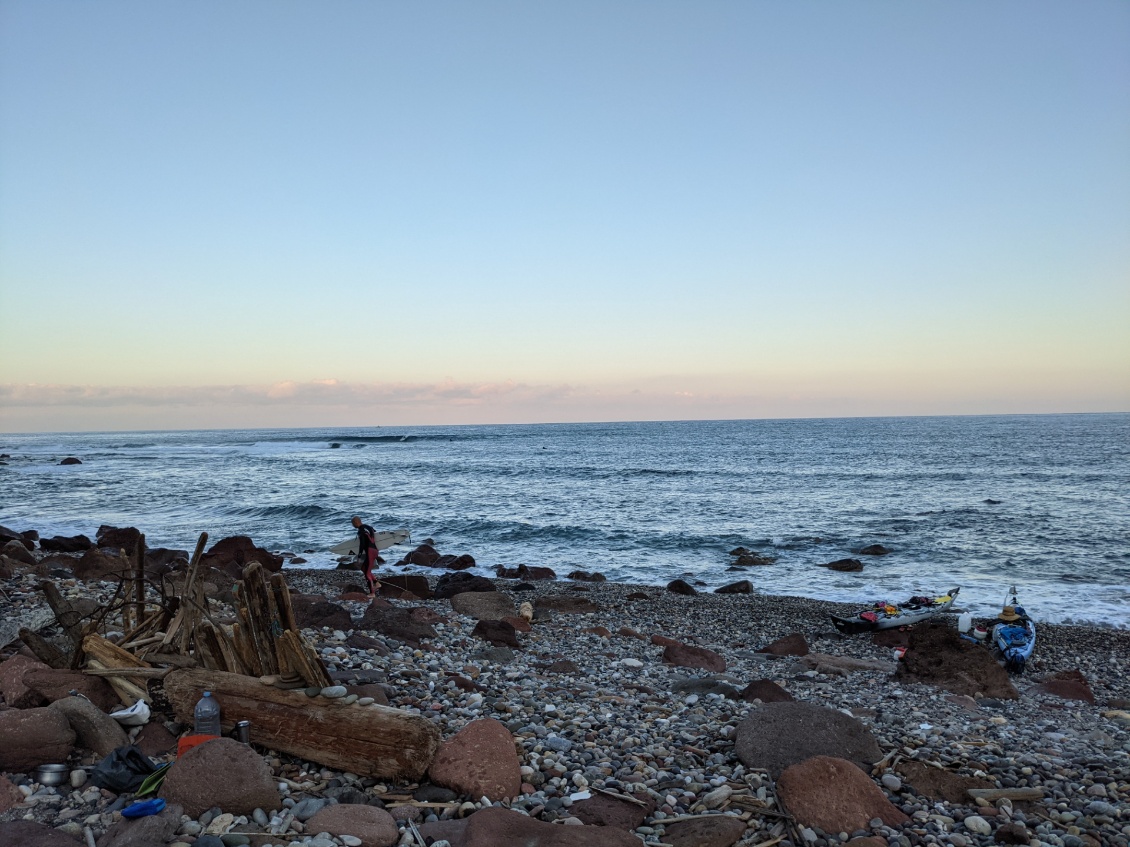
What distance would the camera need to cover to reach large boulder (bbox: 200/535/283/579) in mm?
20297

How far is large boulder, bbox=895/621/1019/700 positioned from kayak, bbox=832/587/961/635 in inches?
138

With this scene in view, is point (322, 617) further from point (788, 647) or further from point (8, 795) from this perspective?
point (788, 647)

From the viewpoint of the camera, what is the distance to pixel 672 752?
6.62m

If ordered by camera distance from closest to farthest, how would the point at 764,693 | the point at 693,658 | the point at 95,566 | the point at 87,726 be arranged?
the point at 87,726 → the point at 764,693 → the point at 693,658 → the point at 95,566

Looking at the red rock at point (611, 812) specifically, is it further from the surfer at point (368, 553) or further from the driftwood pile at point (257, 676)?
the surfer at point (368, 553)

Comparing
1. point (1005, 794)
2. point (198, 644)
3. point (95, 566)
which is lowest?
point (95, 566)

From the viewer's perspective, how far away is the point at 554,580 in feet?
72.3

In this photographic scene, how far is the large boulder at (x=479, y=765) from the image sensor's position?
5.43 meters

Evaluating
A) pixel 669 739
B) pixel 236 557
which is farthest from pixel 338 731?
pixel 236 557

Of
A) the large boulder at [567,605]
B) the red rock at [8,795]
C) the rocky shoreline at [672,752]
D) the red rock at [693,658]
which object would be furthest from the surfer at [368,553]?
the red rock at [8,795]

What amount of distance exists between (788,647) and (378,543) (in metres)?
15.6

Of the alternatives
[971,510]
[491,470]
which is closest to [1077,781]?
[971,510]

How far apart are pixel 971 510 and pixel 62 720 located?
38582mm

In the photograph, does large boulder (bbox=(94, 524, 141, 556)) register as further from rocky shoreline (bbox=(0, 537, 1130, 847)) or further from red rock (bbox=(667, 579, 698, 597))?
red rock (bbox=(667, 579, 698, 597))
